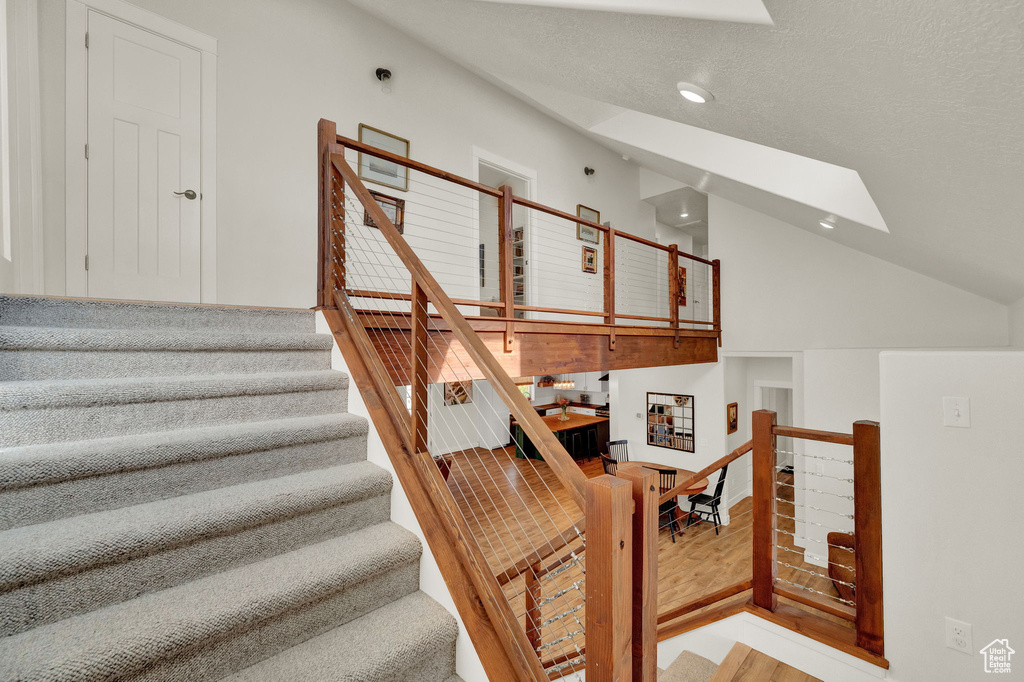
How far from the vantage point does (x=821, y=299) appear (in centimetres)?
521

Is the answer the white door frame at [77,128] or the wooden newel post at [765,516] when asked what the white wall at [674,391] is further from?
the white door frame at [77,128]

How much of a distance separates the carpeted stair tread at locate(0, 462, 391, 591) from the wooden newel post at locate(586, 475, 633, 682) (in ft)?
3.05

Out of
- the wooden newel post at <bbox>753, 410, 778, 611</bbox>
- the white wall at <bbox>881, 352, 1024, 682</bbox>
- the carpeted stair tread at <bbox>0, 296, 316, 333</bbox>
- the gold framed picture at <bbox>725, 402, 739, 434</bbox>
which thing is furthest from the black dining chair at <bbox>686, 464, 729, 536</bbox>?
the carpeted stair tread at <bbox>0, 296, 316, 333</bbox>

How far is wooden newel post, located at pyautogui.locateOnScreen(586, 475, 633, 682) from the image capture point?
0.93 meters

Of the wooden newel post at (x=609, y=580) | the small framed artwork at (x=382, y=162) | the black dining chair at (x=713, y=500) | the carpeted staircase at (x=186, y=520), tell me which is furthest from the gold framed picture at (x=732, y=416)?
the wooden newel post at (x=609, y=580)

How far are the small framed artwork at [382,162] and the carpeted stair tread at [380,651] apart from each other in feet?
11.4

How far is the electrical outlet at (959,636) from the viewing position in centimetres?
183

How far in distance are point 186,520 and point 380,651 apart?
0.64 m

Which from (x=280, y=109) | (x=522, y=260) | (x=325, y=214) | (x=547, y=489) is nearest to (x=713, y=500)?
(x=522, y=260)

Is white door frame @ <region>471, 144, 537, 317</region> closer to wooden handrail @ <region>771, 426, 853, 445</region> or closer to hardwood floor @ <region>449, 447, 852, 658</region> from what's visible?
hardwood floor @ <region>449, 447, 852, 658</region>

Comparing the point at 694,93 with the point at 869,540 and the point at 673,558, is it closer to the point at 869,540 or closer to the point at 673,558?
→ the point at 869,540

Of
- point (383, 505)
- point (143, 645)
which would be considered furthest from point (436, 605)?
point (143, 645)

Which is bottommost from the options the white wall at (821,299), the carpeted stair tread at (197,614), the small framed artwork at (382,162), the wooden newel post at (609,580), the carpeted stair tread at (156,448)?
the carpeted stair tread at (197,614)

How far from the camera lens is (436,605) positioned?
4.60 feet
